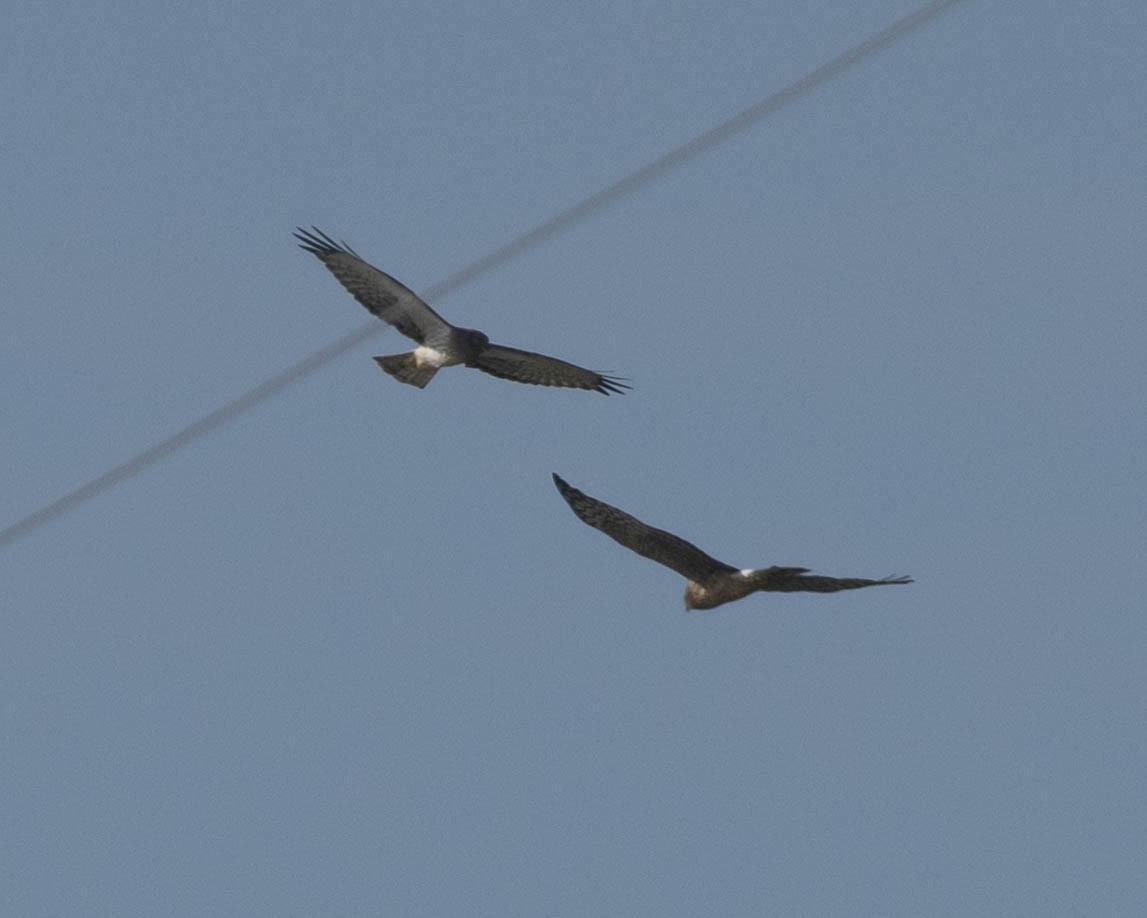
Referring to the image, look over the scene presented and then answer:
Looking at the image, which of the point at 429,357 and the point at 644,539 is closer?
the point at 644,539

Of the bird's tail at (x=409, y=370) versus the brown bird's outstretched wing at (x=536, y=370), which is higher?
the brown bird's outstretched wing at (x=536, y=370)

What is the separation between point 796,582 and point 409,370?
19.9ft

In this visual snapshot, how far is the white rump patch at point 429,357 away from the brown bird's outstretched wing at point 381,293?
150mm

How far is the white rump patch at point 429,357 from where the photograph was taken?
2609cm

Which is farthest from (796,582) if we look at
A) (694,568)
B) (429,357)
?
(429,357)

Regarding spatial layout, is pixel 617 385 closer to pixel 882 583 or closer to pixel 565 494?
pixel 565 494

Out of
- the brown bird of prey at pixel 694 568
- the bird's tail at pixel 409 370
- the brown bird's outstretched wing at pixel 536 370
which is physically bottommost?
the brown bird of prey at pixel 694 568

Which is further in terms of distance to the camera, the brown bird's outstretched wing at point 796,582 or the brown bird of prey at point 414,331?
the brown bird of prey at point 414,331

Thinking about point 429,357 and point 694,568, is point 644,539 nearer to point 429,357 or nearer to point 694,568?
point 694,568

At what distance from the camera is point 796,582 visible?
22.3m

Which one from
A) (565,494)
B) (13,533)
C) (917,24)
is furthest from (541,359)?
(917,24)

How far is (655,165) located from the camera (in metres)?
11.7

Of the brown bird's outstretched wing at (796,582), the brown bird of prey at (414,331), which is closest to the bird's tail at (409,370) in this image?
the brown bird of prey at (414,331)

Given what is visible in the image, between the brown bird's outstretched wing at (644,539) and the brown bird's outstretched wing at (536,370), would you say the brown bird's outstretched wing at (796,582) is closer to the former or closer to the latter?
the brown bird's outstretched wing at (644,539)
